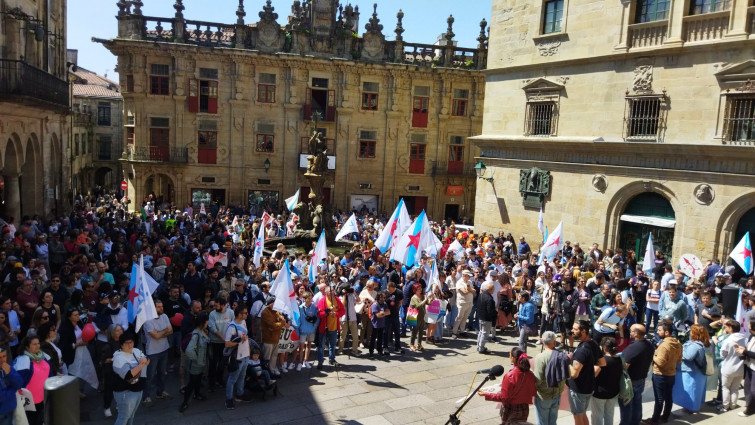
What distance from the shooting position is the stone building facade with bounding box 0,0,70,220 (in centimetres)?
1712

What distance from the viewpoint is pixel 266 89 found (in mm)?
35375

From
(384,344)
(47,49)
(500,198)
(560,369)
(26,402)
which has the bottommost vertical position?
(384,344)

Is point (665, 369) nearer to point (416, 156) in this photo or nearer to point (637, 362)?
point (637, 362)

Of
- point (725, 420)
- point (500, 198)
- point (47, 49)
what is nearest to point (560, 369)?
point (725, 420)

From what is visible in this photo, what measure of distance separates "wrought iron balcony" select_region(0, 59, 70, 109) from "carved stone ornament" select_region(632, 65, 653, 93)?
62.2ft

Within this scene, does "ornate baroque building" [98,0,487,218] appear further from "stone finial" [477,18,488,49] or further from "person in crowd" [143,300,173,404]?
"person in crowd" [143,300,173,404]

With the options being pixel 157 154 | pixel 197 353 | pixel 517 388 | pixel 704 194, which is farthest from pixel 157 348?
pixel 157 154

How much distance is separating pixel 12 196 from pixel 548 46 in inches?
790

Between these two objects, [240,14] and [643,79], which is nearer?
[643,79]

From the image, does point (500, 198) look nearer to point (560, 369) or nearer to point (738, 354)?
point (738, 354)

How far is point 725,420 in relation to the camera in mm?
8609

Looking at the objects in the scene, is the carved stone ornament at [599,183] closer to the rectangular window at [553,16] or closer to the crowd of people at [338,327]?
the crowd of people at [338,327]

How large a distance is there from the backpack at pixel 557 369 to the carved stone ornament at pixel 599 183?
46.9 ft

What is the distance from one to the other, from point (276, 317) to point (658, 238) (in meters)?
14.5
